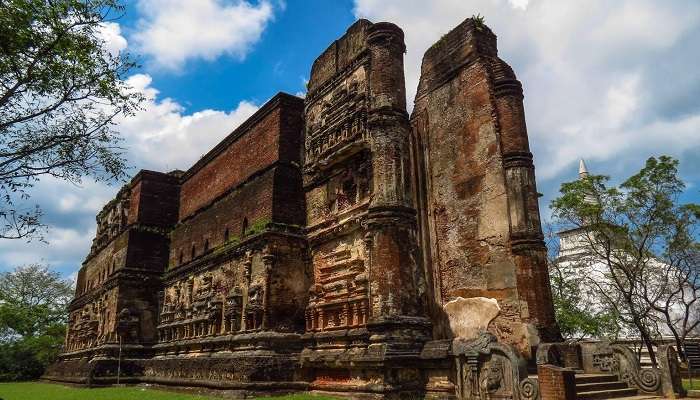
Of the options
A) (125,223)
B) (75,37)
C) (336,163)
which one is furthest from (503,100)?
(125,223)

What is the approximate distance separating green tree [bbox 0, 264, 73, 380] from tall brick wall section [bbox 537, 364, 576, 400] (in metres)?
29.0

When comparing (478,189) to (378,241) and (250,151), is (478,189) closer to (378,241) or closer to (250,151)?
(378,241)

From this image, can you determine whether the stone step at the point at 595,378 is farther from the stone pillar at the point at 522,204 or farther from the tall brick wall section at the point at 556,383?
the tall brick wall section at the point at 556,383

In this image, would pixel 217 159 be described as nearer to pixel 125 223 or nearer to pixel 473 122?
pixel 125 223

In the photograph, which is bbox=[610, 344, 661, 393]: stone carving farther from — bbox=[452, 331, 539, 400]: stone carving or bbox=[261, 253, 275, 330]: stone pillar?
bbox=[261, 253, 275, 330]: stone pillar

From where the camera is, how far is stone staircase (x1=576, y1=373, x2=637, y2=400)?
27.3 feet

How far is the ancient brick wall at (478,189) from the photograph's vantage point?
10.1 meters

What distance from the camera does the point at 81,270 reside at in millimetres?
26922

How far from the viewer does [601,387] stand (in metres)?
8.66

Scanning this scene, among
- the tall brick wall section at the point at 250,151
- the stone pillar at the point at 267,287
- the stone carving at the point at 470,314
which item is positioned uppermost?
the tall brick wall section at the point at 250,151

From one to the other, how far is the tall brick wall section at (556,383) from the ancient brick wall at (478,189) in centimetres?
212

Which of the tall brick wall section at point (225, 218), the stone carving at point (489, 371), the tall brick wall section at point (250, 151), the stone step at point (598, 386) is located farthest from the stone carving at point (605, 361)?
the tall brick wall section at point (250, 151)

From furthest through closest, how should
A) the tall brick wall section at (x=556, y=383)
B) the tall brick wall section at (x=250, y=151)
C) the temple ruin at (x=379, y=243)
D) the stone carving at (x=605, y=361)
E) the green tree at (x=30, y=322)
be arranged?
the green tree at (x=30, y=322), the tall brick wall section at (x=250, y=151), the temple ruin at (x=379, y=243), the stone carving at (x=605, y=361), the tall brick wall section at (x=556, y=383)

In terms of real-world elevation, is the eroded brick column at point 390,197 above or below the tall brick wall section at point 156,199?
below
